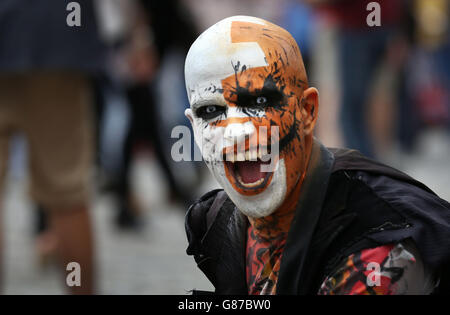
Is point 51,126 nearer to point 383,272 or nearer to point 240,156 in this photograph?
point 240,156

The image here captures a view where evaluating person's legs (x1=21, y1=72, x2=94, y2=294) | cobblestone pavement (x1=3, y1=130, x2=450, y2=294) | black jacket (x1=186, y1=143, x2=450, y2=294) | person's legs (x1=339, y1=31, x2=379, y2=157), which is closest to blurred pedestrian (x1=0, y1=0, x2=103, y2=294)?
person's legs (x1=21, y1=72, x2=94, y2=294)

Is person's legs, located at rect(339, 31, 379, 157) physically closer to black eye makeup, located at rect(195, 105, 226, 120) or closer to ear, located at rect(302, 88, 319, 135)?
ear, located at rect(302, 88, 319, 135)

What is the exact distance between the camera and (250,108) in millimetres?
1883

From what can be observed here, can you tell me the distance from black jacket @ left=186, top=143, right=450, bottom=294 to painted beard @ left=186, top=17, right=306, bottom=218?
0.09 metres

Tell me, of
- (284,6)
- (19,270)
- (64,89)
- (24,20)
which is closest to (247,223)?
(64,89)

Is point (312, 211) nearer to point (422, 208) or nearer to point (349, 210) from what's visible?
point (349, 210)

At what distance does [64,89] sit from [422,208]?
1.95 meters

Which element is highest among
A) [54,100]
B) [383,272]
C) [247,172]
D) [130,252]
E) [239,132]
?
[54,100]

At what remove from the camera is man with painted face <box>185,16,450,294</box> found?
1788mm

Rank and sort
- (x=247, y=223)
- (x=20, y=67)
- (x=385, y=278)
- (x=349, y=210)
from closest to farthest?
(x=385, y=278)
(x=349, y=210)
(x=247, y=223)
(x=20, y=67)

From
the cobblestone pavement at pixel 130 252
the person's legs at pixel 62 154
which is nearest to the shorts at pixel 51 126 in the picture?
the person's legs at pixel 62 154

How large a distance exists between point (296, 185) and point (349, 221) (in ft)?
0.58

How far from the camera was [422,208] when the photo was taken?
1.84 meters

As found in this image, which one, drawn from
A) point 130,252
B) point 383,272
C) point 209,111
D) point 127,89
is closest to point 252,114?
point 209,111
